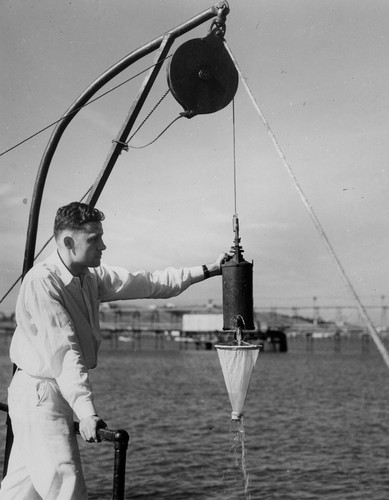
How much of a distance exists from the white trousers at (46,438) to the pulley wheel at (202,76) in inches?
98.1

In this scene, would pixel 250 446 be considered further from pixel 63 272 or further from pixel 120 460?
pixel 120 460

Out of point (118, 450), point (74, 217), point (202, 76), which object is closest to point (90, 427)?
point (118, 450)

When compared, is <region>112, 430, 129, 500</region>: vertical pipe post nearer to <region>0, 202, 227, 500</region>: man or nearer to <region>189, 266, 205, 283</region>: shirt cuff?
<region>0, 202, 227, 500</region>: man

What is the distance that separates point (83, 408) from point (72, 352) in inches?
13.4

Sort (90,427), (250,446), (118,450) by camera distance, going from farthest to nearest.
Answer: (250,446)
(90,427)
(118,450)

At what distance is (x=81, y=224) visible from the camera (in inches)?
155

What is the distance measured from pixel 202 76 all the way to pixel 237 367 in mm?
2136

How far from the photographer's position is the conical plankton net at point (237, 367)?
4.69m

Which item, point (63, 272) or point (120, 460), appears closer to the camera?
point (120, 460)

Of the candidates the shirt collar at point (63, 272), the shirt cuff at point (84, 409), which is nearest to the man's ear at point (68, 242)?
the shirt collar at point (63, 272)

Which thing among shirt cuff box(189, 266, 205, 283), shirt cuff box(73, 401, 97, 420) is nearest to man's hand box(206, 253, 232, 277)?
shirt cuff box(189, 266, 205, 283)

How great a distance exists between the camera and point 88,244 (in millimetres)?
3957

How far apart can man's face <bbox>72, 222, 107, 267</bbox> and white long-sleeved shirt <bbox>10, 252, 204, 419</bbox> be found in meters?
0.12

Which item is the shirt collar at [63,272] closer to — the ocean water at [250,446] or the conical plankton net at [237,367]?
the conical plankton net at [237,367]
